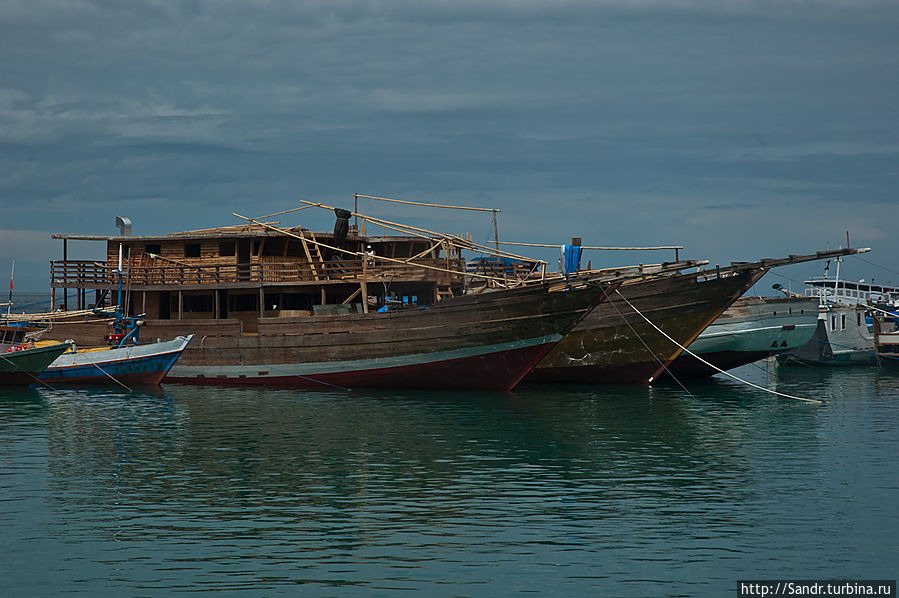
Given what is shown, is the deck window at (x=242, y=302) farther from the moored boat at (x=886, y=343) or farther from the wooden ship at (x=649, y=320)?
the moored boat at (x=886, y=343)

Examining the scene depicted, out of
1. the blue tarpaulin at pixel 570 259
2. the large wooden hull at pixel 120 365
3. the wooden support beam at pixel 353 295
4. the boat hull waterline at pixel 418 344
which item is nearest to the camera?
the boat hull waterline at pixel 418 344

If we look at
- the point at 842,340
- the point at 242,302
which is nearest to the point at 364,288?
the point at 242,302

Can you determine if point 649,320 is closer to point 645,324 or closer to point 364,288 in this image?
point 645,324

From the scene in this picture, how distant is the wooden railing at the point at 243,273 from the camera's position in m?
35.3

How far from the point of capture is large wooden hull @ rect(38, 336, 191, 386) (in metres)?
34.8

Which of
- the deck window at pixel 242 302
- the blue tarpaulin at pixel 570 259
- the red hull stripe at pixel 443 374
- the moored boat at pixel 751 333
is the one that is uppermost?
the blue tarpaulin at pixel 570 259

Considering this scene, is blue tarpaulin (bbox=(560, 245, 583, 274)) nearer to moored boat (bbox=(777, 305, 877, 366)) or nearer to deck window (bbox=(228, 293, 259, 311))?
deck window (bbox=(228, 293, 259, 311))

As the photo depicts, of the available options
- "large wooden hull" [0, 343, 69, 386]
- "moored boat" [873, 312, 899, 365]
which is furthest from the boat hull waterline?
"moored boat" [873, 312, 899, 365]

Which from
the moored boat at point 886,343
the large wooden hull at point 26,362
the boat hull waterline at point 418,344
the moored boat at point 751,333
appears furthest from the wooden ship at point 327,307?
the moored boat at point 886,343

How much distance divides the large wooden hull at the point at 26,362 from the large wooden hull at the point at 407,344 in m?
5.19

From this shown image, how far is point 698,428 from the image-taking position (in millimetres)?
24844

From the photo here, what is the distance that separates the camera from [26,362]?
34969 millimetres

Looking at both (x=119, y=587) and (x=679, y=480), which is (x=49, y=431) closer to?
(x=119, y=587)

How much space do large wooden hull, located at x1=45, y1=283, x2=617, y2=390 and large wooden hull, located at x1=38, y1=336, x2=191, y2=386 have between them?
4.75ft
